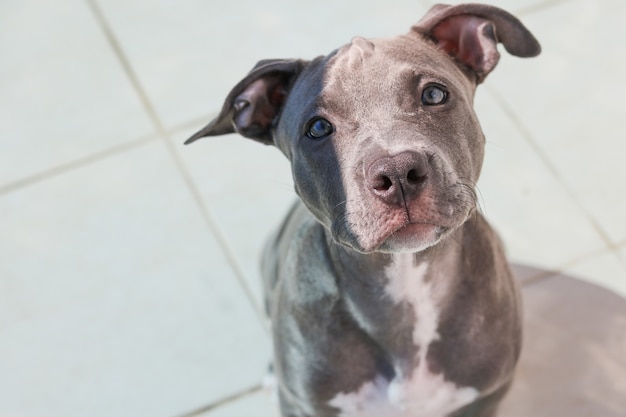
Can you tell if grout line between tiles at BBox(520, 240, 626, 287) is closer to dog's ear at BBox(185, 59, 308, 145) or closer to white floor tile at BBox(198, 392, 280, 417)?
white floor tile at BBox(198, 392, 280, 417)

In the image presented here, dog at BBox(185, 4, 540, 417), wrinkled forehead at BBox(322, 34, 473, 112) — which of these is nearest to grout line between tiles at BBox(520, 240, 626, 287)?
dog at BBox(185, 4, 540, 417)

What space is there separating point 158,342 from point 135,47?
1.23 m

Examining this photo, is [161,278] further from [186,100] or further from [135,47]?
[135,47]

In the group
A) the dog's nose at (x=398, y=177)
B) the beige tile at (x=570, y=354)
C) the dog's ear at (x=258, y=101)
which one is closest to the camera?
the dog's nose at (x=398, y=177)

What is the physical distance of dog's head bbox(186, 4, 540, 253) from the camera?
1.87 meters

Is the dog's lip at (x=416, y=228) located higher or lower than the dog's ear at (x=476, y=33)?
lower

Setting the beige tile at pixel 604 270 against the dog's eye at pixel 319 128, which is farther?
the beige tile at pixel 604 270

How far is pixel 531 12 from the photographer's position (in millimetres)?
3760

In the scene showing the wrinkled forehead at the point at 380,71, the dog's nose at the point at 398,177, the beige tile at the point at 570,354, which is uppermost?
the wrinkled forehead at the point at 380,71

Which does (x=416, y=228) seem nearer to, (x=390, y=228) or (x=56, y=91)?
(x=390, y=228)

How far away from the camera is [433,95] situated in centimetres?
199

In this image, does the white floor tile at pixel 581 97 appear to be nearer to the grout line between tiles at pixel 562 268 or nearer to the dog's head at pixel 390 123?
the grout line between tiles at pixel 562 268

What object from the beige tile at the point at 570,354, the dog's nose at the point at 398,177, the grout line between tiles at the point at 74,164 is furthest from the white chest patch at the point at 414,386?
the grout line between tiles at the point at 74,164

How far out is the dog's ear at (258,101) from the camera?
2158mm
